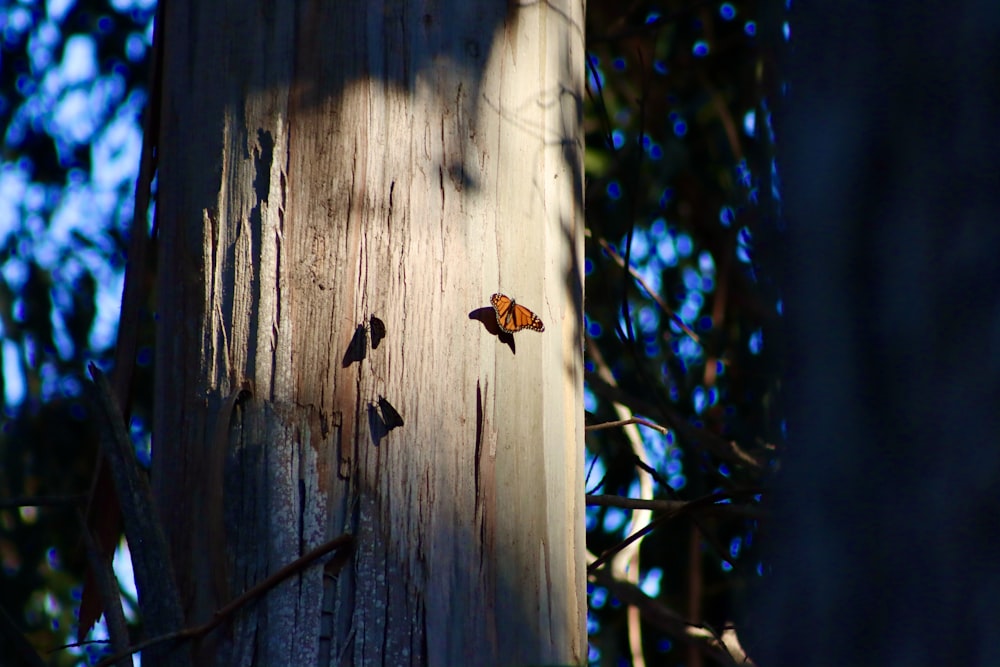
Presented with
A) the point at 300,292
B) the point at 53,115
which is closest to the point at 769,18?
the point at 300,292

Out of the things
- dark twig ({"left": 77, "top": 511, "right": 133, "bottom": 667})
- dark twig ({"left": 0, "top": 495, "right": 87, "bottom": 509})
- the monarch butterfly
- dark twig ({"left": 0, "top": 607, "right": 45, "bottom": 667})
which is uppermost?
the monarch butterfly

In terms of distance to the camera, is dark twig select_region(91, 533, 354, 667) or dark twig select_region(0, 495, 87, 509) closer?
dark twig select_region(91, 533, 354, 667)

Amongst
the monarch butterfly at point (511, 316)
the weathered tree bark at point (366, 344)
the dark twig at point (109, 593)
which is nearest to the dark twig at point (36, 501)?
the dark twig at point (109, 593)

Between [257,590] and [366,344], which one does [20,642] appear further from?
[366,344]

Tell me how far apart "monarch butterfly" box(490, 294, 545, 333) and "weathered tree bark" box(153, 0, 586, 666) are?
0.01 meters

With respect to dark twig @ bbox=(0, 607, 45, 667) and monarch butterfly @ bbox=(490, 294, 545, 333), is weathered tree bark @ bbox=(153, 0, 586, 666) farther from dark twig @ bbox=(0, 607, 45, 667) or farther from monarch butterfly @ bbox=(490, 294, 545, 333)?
dark twig @ bbox=(0, 607, 45, 667)

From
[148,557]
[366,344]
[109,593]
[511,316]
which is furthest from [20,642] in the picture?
[511,316]

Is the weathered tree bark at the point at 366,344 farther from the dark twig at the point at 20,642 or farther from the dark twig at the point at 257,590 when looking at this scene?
the dark twig at the point at 20,642

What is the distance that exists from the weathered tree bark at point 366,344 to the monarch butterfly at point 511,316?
1cm

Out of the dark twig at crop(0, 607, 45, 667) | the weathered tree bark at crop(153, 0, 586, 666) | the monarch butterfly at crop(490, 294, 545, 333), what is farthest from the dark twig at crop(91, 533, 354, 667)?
the monarch butterfly at crop(490, 294, 545, 333)

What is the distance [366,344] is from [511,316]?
0.14m

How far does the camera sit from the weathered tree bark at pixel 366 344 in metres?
0.97

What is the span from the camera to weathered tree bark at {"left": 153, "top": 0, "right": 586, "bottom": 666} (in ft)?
3.18

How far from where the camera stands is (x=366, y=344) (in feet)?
3.29
